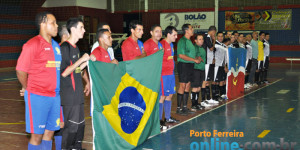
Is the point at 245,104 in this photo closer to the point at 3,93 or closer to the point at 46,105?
the point at 46,105

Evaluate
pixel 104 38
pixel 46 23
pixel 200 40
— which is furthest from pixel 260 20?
pixel 46 23

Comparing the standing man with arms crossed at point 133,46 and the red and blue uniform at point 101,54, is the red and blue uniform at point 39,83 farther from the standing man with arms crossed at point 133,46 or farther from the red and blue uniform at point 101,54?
the standing man with arms crossed at point 133,46

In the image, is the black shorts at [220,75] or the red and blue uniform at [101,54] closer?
the red and blue uniform at [101,54]

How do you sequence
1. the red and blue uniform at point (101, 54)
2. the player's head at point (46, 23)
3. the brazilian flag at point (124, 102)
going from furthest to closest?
1. the red and blue uniform at point (101, 54)
2. the brazilian flag at point (124, 102)
3. the player's head at point (46, 23)

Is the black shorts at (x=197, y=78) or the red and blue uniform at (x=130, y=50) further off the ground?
the red and blue uniform at (x=130, y=50)

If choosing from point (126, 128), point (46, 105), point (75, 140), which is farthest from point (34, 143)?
point (126, 128)

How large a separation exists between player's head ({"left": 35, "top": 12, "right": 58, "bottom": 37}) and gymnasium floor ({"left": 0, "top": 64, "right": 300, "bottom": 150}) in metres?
2.28

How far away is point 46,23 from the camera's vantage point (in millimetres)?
3777

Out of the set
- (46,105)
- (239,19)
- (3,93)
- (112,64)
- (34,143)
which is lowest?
(3,93)

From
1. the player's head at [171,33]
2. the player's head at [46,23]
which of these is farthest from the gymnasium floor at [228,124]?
the player's head at [46,23]

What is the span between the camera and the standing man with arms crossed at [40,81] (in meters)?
3.65

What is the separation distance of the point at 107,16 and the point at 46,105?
1051 inches

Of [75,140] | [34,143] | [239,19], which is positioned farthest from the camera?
[239,19]

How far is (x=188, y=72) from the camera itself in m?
7.49
